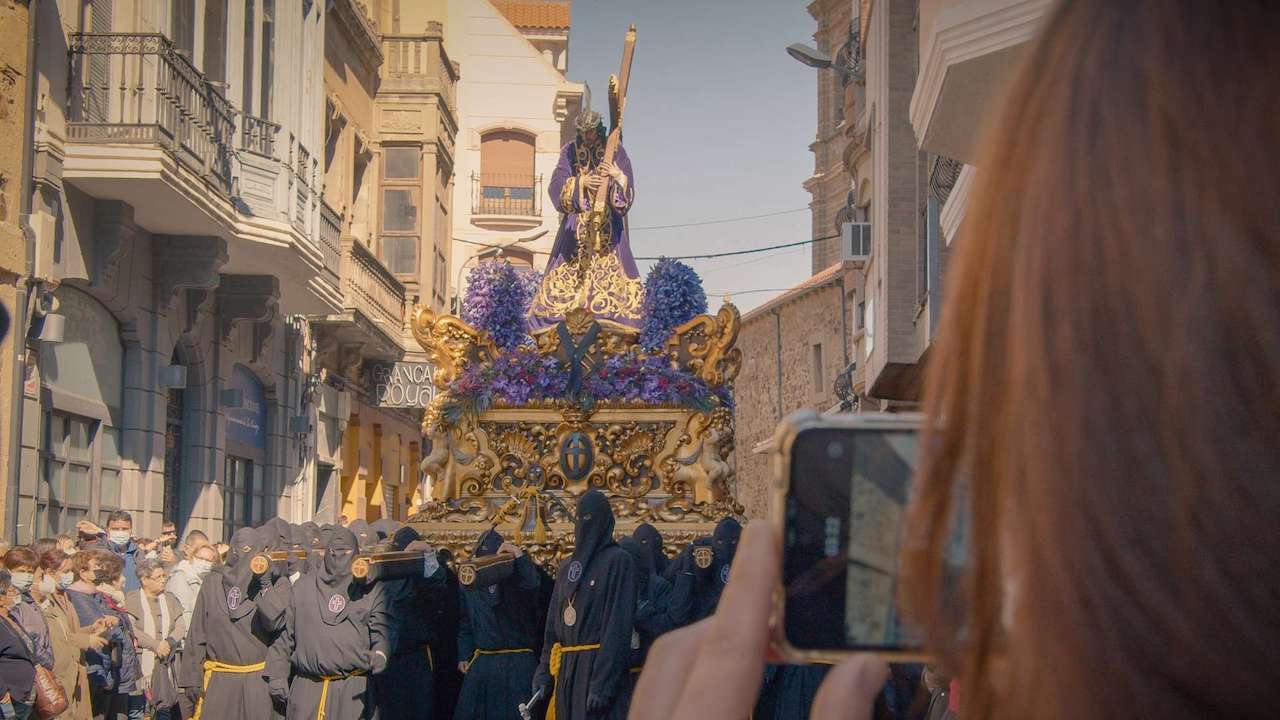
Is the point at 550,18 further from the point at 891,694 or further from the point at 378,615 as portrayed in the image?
the point at 891,694

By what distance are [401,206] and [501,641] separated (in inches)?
800

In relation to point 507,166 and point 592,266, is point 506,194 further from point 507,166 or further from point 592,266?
point 592,266

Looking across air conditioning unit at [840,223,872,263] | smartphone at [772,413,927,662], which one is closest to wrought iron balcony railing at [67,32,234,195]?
air conditioning unit at [840,223,872,263]

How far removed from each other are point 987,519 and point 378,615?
11.0 meters

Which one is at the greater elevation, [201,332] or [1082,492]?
[201,332]

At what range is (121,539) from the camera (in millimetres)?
13289

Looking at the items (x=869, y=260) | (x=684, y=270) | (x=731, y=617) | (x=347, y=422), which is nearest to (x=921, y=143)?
(x=684, y=270)

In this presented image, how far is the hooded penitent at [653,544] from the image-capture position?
11.3 metres

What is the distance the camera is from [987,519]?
30.6 inches

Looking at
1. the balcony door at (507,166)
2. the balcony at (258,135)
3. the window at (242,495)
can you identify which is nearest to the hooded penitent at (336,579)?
the balcony at (258,135)

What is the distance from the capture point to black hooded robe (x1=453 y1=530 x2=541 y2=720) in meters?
10.9

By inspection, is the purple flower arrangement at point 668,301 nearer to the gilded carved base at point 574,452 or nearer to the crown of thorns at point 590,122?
the gilded carved base at point 574,452

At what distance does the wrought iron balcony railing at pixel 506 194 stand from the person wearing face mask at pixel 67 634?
30.5 m

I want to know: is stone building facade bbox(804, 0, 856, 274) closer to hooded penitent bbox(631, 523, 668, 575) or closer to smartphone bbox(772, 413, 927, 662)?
hooded penitent bbox(631, 523, 668, 575)
